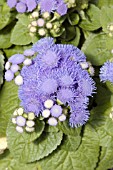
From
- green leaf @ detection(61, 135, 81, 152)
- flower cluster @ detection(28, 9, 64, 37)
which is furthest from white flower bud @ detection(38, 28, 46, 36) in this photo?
green leaf @ detection(61, 135, 81, 152)

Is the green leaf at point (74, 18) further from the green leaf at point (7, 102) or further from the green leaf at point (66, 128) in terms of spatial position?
the green leaf at point (66, 128)

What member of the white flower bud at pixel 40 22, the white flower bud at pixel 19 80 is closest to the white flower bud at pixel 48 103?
the white flower bud at pixel 19 80

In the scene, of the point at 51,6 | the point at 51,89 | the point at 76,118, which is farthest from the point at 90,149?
the point at 51,6

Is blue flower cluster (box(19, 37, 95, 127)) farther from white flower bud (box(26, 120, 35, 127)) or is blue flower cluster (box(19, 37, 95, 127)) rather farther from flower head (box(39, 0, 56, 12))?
flower head (box(39, 0, 56, 12))

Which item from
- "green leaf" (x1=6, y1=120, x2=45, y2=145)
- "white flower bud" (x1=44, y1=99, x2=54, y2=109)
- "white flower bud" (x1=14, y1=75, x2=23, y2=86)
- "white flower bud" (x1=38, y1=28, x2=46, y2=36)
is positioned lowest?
"green leaf" (x1=6, y1=120, x2=45, y2=145)

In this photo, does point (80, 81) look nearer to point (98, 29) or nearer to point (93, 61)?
point (93, 61)

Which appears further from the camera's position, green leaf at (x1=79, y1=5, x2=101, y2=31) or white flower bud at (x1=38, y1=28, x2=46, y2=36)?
green leaf at (x1=79, y1=5, x2=101, y2=31)
